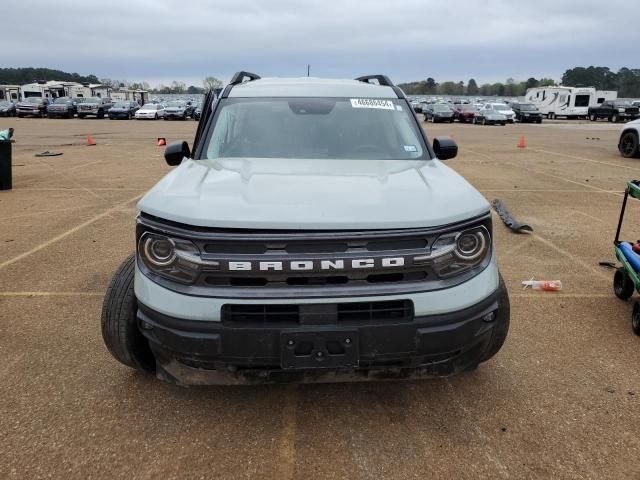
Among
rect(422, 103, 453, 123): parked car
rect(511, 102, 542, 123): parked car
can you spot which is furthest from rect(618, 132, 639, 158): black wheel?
rect(511, 102, 542, 123): parked car

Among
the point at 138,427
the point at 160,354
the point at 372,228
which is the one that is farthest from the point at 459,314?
the point at 138,427

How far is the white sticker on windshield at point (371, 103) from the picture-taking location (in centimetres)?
403

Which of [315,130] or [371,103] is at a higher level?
[371,103]

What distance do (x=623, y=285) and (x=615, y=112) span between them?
152 ft

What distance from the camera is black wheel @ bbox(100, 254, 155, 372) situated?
9.57 ft

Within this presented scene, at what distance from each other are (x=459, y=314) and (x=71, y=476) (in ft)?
6.46

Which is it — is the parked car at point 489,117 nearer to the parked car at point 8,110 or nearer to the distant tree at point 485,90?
the parked car at point 8,110

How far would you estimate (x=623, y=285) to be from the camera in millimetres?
4543

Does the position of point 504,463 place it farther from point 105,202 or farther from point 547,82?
point 547,82

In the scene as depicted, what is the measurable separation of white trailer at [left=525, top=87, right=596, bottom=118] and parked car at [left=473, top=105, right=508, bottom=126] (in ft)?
47.6

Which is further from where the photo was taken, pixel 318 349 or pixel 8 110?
pixel 8 110

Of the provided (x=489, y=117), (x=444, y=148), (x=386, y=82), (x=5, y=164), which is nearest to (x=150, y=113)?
(x=489, y=117)

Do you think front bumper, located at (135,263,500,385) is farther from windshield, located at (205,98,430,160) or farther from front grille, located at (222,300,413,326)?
windshield, located at (205,98,430,160)

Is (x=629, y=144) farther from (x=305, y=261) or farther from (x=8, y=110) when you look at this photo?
(x=8, y=110)
